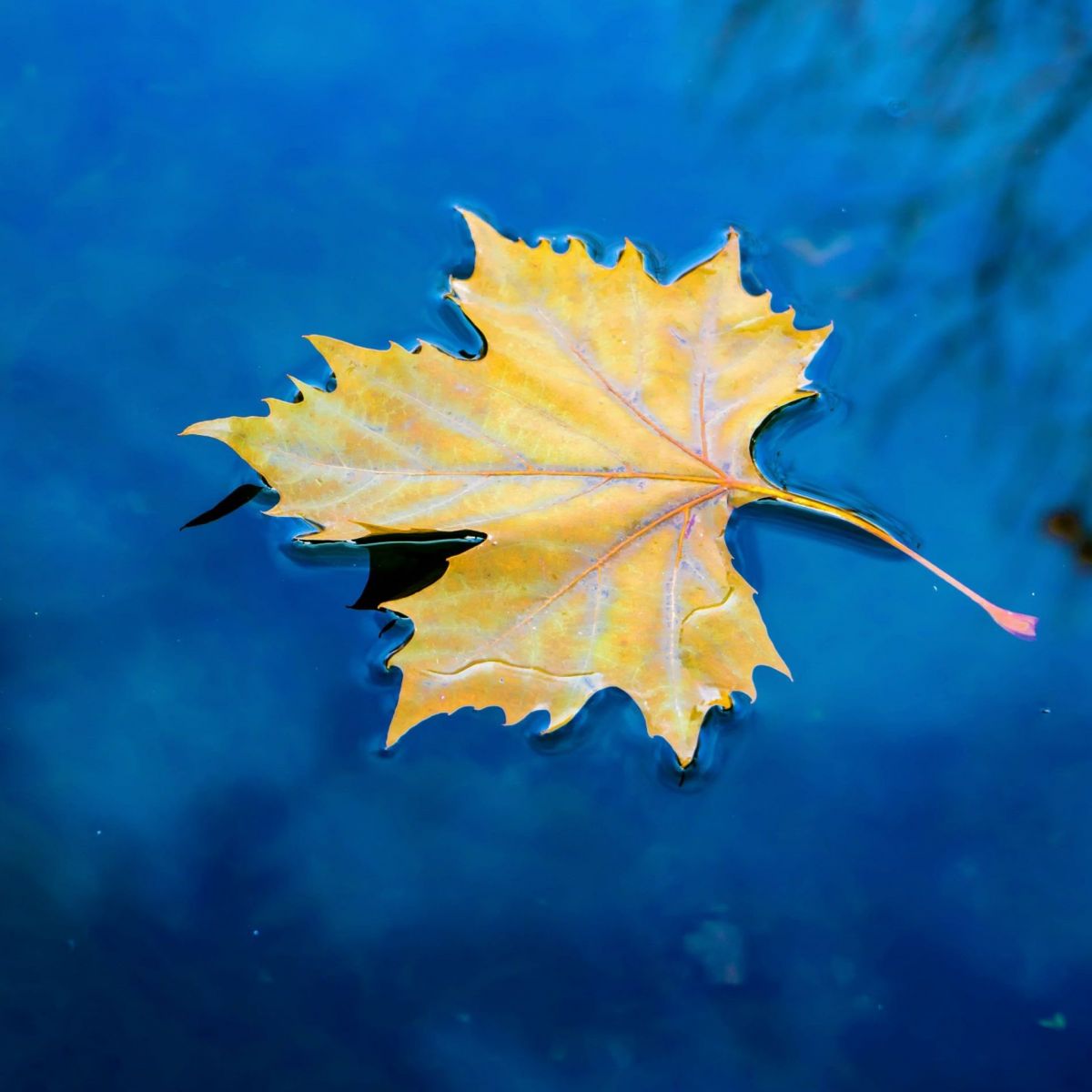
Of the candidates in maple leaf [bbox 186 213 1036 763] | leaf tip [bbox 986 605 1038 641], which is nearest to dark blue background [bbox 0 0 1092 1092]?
leaf tip [bbox 986 605 1038 641]

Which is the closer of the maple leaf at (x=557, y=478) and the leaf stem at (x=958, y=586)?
the maple leaf at (x=557, y=478)

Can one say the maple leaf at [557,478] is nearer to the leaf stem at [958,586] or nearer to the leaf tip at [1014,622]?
the leaf stem at [958,586]

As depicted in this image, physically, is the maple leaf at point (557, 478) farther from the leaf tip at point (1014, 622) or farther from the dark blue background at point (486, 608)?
the leaf tip at point (1014, 622)

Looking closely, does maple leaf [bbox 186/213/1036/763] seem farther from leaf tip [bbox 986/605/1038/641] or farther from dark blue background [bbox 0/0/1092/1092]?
leaf tip [bbox 986/605/1038/641]

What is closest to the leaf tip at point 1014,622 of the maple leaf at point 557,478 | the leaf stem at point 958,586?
the leaf stem at point 958,586

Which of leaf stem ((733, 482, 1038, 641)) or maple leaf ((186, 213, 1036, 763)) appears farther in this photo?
leaf stem ((733, 482, 1038, 641))
